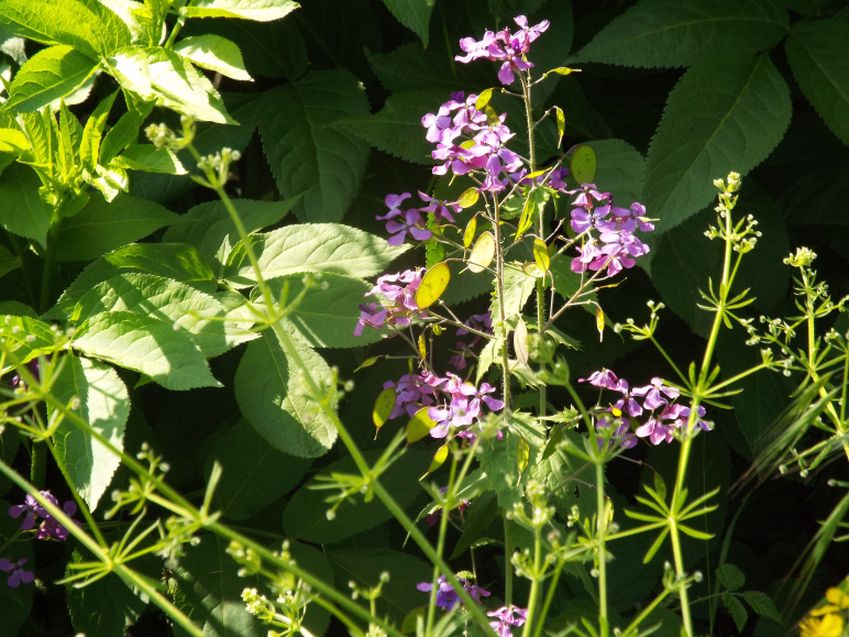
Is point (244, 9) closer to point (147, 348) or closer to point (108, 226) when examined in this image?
point (108, 226)

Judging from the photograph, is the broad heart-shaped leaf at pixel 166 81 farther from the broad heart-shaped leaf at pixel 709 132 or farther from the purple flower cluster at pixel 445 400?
the broad heart-shaped leaf at pixel 709 132

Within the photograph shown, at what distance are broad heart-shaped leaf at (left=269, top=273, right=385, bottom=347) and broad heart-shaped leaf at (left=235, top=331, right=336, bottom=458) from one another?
3cm

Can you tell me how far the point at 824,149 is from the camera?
1.96 meters

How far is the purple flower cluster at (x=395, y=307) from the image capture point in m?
1.34

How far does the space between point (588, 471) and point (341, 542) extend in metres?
0.53

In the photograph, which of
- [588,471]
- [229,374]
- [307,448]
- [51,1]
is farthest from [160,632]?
[51,1]

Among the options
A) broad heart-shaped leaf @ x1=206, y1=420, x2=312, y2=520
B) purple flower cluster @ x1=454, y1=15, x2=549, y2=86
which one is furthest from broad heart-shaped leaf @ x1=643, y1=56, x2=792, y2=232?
broad heart-shaped leaf @ x1=206, y1=420, x2=312, y2=520

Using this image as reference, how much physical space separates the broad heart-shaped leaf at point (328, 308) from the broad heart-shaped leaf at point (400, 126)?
0.31 meters

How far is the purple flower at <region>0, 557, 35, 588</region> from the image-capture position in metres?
1.66

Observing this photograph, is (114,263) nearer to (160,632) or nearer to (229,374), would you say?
(229,374)

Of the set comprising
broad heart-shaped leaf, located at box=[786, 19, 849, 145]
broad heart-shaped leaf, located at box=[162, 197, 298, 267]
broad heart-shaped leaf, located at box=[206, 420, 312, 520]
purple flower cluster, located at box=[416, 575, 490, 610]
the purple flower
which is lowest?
the purple flower

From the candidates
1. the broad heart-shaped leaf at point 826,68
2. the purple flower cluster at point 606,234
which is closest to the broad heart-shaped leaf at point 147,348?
the purple flower cluster at point 606,234

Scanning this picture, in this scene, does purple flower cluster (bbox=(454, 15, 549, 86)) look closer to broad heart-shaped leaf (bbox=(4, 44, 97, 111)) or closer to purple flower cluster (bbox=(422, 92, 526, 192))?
purple flower cluster (bbox=(422, 92, 526, 192))

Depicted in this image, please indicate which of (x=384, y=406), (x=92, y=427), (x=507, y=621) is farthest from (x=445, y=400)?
(x=92, y=427)
